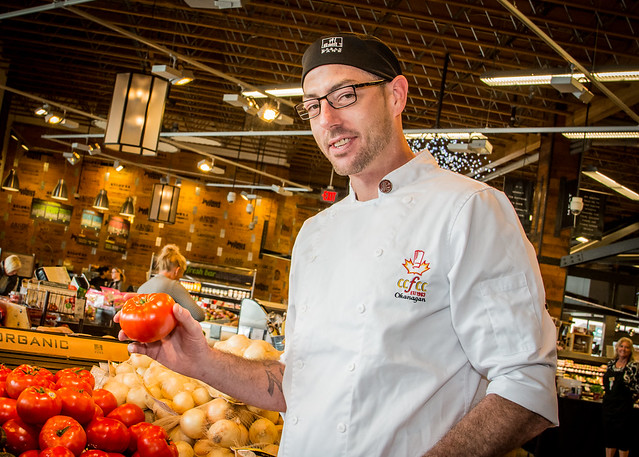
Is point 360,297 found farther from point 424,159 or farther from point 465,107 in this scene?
point 465,107

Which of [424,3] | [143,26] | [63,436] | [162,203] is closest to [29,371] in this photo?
[63,436]

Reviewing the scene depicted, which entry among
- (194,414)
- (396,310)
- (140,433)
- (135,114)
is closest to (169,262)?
(135,114)

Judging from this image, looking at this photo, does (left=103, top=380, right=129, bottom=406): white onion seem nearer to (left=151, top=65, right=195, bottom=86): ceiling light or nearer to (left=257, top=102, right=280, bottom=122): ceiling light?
(left=151, top=65, right=195, bottom=86): ceiling light

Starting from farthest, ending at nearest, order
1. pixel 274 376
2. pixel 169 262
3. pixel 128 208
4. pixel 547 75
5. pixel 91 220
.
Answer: pixel 91 220
pixel 128 208
pixel 547 75
pixel 169 262
pixel 274 376

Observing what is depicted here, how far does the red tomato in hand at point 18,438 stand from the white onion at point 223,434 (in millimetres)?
812

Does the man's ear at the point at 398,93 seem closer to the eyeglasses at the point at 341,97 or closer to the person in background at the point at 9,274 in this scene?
the eyeglasses at the point at 341,97

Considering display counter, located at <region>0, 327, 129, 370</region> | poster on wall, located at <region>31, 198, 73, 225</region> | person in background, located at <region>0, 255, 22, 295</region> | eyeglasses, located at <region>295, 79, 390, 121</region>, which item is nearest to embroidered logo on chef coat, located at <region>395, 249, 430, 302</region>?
eyeglasses, located at <region>295, 79, 390, 121</region>

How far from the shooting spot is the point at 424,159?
1.54 metres

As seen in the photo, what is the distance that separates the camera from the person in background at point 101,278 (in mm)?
14008

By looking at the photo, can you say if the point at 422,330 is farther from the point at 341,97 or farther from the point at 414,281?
the point at 341,97

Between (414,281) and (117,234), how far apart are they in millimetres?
16920

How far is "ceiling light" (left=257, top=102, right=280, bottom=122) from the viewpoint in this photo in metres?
8.66

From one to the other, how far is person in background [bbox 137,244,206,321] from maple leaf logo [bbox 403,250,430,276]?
4962 millimetres

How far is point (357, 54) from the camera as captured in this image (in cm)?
153
